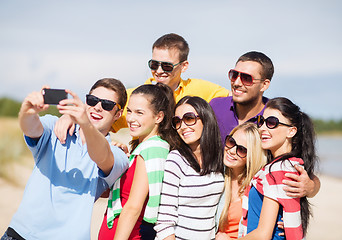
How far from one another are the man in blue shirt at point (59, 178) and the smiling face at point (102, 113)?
19 cm

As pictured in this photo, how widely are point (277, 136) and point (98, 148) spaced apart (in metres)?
1.59

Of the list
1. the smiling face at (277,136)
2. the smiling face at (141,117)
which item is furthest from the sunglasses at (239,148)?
the smiling face at (141,117)

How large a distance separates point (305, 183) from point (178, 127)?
1.20m

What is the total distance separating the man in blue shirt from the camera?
300 cm

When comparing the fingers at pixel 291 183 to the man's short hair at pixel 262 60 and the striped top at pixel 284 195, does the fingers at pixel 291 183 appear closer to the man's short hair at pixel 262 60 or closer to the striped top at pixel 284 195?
the striped top at pixel 284 195

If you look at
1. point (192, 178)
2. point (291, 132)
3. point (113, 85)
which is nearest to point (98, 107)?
point (113, 85)

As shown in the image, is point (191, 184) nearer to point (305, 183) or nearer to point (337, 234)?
point (305, 183)

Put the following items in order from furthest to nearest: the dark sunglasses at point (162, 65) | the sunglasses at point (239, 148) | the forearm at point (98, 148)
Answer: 1. the dark sunglasses at point (162, 65)
2. the sunglasses at point (239, 148)
3. the forearm at point (98, 148)

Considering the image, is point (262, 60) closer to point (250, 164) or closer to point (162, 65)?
point (162, 65)

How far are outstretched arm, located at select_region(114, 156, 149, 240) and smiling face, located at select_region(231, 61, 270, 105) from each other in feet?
5.54

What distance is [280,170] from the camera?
3314 mm

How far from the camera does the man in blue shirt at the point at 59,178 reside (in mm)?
3001

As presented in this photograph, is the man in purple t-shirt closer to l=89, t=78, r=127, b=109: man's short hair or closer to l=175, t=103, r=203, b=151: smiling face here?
l=175, t=103, r=203, b=151: smiling face

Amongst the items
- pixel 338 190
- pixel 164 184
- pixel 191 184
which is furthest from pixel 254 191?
pixel 338 190
